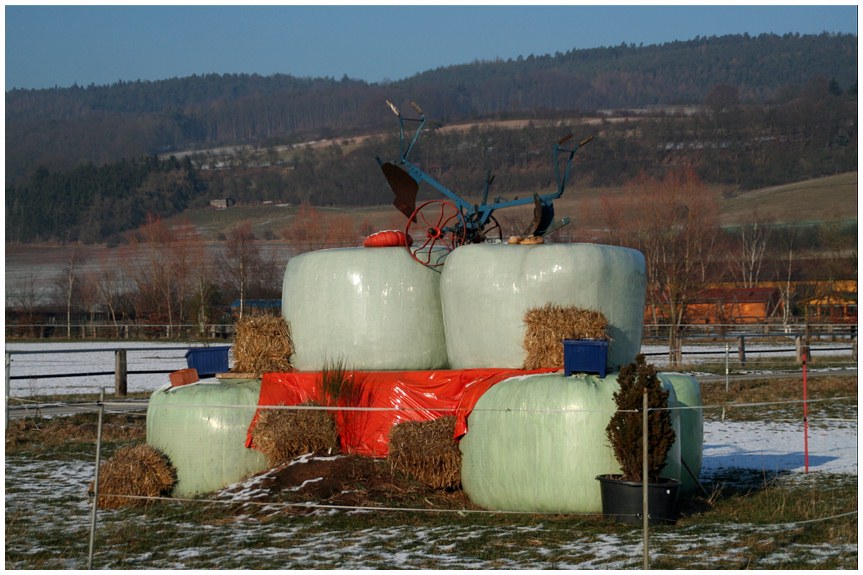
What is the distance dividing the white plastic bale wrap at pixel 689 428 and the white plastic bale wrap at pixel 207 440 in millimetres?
3992

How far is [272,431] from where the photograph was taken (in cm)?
1118

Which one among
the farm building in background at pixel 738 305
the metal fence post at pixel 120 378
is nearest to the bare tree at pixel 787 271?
the farm building in background at pixel 738 305

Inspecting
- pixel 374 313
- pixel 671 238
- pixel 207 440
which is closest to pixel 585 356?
pixel 374 313

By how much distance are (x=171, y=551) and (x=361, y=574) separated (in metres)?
1.69

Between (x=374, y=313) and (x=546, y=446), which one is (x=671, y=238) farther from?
(x=546, y=446)

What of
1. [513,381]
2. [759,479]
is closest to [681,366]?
[759,479]

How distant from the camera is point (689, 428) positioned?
11.3 meters

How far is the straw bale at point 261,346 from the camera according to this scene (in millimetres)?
12203

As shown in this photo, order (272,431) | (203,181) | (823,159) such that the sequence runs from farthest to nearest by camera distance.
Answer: (203,181), (823,159), (272,431)

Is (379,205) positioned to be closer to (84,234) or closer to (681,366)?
(84,234)

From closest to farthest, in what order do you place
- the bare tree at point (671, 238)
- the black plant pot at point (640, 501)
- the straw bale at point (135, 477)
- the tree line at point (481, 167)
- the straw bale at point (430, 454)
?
the black plant pot at point (640, 501), the straw bale at point (430, 454), the straw bale at point (135, 477), the bare tree at point (671, 238), the tree line at point (481, 167)

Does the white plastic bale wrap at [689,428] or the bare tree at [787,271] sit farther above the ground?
the bare tree at [787,271]

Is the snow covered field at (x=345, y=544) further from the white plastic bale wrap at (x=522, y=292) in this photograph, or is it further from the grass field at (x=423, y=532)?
the white plastic bale wrap at (x=522, y=292)

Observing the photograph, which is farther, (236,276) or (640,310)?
(236,276)
